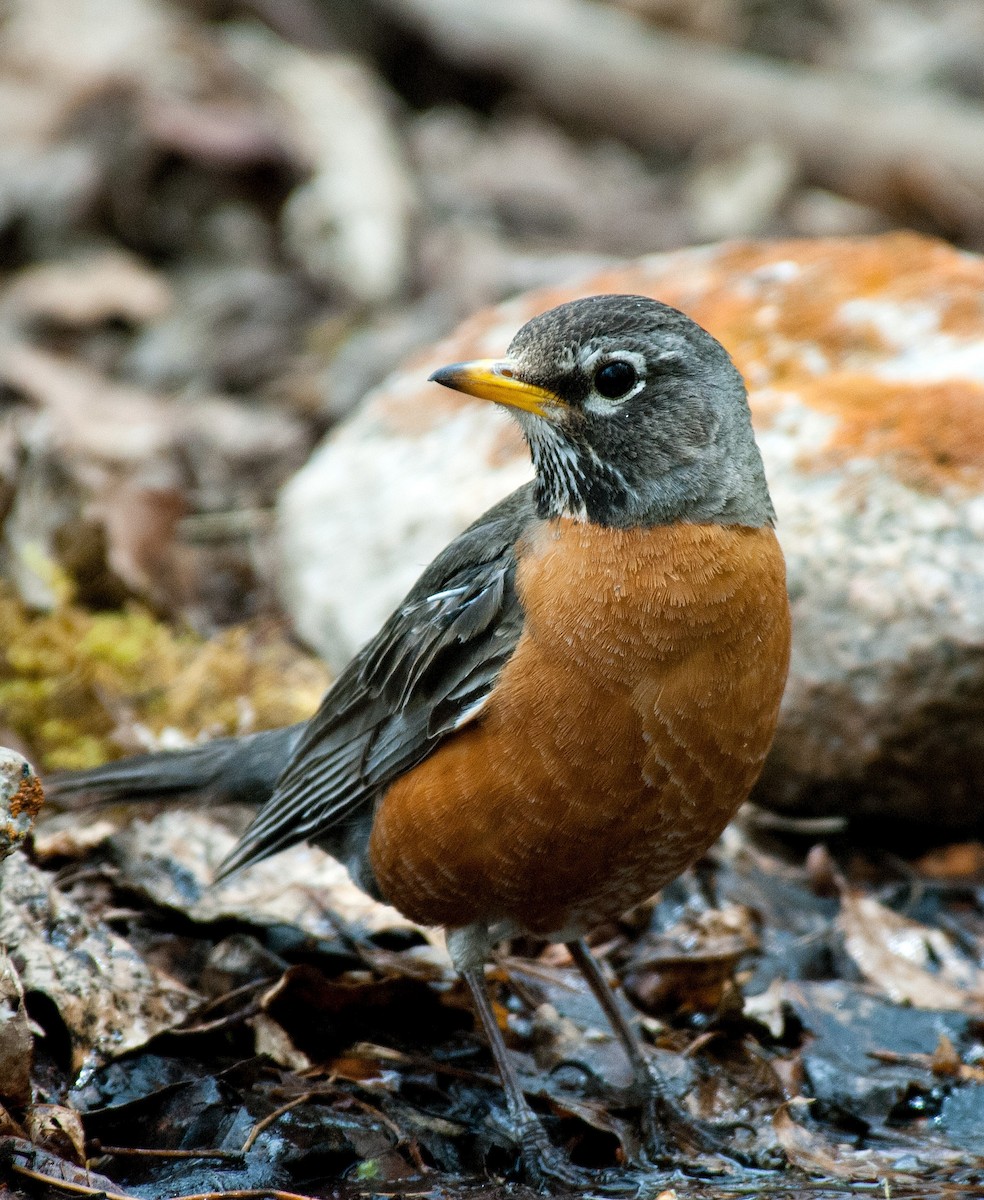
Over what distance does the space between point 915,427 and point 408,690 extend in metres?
2.53

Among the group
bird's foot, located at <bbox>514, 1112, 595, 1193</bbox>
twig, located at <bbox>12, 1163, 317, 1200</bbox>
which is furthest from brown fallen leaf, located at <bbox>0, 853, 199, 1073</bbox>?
bird's foot, located at <bbox>514, 1112, 595, 1193</bbox>

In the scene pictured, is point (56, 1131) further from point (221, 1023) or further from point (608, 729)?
point (608, 729)

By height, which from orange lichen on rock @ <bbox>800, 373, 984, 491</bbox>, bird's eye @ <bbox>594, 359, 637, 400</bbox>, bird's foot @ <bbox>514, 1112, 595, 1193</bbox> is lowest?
bird's foot @ <bbox>514, 1112, 595, 1193</bbox>

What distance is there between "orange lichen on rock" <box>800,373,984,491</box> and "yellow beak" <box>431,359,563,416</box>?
1.89 metres

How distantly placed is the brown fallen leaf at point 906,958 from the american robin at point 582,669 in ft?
3.29

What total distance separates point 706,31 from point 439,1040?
10.2 meters

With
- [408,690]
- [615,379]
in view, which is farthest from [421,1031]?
[615,379]

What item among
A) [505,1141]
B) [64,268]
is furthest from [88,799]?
[64,268]

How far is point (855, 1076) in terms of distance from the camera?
176 inches

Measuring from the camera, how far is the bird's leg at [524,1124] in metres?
4.00

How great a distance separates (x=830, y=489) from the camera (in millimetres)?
5625

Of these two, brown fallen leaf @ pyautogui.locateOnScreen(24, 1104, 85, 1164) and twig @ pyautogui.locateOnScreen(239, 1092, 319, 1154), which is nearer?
brown fallen leaf @ pyautogui.locateOnScreen(24, 1104, 85, 1164)

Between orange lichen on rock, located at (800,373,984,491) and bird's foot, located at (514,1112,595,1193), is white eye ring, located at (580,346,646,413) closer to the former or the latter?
orange lichen on rock, located at (800,373,984,491)

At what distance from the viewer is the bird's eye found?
4234 mm
